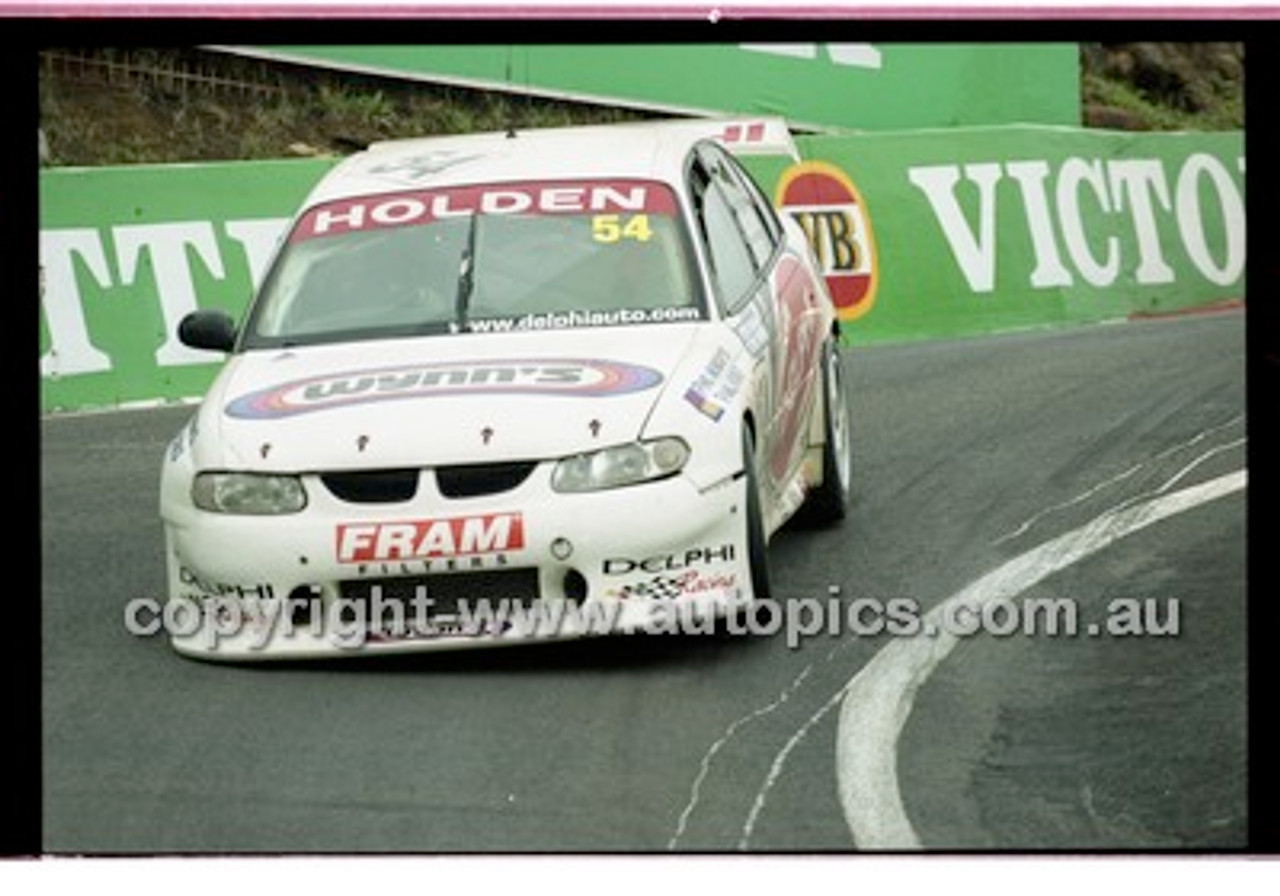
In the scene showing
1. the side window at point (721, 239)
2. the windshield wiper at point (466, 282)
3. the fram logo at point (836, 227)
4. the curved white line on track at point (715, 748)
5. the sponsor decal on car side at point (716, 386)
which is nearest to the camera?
the curved white line on track at point (715, 748)

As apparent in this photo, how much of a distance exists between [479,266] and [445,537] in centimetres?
86

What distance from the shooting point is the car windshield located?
10.5 m

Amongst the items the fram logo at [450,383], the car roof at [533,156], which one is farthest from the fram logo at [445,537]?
the car roof at [533,156]

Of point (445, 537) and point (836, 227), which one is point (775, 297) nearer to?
point (836, 227)

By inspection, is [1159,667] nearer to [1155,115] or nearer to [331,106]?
[1155,115]

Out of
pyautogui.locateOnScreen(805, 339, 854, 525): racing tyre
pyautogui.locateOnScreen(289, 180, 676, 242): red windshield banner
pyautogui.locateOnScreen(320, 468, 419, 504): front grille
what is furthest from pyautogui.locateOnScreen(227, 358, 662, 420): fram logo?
pyautogui.locateOnScreen(805, 339, 854, 525): racing tyre

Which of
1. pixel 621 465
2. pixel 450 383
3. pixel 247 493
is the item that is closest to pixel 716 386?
pixel 621 465

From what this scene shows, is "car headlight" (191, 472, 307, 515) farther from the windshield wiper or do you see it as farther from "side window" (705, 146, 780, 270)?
"side window" (705, 146, 780, 270)

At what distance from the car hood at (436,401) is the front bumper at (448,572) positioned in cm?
10

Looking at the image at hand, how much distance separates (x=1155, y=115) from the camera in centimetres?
1062

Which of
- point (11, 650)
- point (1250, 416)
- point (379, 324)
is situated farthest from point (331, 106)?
A: point (1250, 416)

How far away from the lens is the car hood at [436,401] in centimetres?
1002

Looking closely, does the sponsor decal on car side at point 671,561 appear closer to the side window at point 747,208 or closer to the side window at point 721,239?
the side window at point 721,239

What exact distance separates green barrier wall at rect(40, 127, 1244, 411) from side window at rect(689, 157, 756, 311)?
0.59 ft
